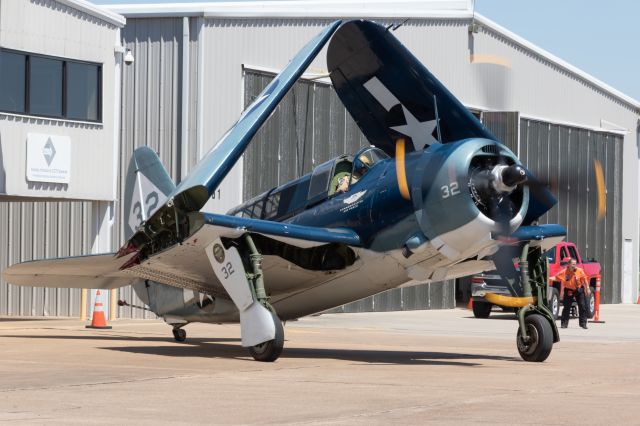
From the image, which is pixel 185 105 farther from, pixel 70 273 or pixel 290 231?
pixel 290 231

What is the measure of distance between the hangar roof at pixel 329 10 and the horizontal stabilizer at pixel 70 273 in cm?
1270

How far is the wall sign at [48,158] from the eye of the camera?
24.9m

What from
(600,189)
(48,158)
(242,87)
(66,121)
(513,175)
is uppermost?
(242,87)

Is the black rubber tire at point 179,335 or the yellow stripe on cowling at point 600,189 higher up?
the yellow stripe on cowling at point 600,189

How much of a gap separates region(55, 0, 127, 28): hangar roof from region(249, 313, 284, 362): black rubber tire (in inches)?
543

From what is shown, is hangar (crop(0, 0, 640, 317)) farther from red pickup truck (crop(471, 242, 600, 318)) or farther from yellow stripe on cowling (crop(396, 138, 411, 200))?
yellow stripe on cowling (crop(396, 138, 411, 200))

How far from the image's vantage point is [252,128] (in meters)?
15.1

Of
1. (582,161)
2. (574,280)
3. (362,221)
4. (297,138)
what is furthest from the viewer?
(582,161)

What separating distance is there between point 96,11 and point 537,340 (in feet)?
50.8

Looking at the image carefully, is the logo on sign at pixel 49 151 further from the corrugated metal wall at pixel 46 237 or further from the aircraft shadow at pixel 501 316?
the aircraft shadow at pixel 501 316

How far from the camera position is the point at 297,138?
33.3m

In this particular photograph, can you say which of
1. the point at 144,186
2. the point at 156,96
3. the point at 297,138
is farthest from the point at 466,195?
the point at 297,138

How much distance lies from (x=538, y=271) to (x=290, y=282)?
144 inches

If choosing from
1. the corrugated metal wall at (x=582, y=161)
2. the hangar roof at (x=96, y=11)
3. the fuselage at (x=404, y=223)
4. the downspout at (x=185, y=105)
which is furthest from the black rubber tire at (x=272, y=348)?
the corrugated metal wall at (x=582, y=161)
